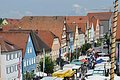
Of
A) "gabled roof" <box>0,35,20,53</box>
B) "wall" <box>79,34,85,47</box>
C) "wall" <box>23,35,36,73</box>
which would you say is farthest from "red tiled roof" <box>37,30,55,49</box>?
"wall" <box>79,34,85,47</box>

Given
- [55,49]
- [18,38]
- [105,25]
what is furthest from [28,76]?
[105,25]

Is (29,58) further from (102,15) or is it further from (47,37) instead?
(102,15)

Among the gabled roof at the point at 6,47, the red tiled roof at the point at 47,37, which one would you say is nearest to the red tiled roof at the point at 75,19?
the red tiled roof at the point at 47,37

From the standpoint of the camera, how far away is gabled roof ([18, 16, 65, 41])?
64062 millimetres

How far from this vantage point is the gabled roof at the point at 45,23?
210ft

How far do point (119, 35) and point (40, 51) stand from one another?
15.9 metres

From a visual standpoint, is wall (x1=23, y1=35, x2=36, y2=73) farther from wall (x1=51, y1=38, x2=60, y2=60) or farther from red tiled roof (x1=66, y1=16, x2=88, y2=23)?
red tiled roof (x1=66, y1=16, x2=88, y2=23)

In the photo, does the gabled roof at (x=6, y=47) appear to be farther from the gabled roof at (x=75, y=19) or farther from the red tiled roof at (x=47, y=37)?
the gabled roof at (x=75, y=19)

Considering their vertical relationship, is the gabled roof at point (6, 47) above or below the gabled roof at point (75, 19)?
below

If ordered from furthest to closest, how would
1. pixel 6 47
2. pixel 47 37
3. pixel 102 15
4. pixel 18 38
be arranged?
pixel 102 15, pixel 47 37, pixel 18 38, pixel 6 47

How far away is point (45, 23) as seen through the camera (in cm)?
6631

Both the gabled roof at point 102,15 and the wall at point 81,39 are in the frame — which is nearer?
the wall at point 81,39

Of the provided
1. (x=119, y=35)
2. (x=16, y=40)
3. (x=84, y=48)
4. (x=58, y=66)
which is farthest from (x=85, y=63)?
(x=84, y=48)

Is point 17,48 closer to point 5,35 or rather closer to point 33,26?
point 5,35
